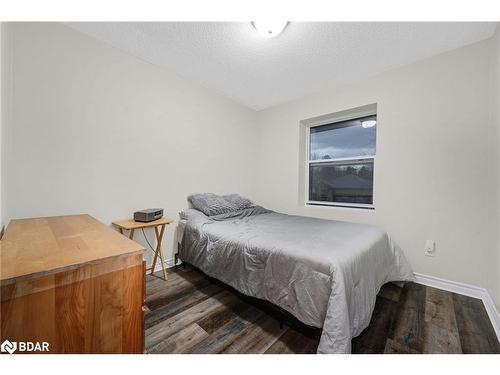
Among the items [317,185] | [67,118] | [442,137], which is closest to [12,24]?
[67,118]

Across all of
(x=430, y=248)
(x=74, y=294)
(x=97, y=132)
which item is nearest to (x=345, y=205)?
(x=430, y=248)

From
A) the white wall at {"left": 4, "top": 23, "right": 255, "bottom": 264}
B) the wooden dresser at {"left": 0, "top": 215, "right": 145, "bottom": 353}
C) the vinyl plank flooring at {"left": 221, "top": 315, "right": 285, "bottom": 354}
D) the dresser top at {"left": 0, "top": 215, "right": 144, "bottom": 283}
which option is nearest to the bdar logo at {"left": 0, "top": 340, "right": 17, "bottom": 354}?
the wooden dresser at {"left": 0, "top": 215, "right": 145, "bottom": 353}

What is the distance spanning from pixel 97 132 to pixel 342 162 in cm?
290

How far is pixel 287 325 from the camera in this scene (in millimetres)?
1467

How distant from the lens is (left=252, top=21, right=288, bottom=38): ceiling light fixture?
5.33ft

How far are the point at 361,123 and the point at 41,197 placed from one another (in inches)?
137

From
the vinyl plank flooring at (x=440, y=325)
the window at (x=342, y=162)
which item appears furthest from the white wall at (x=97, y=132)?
the vinyl plank flooring at (x=440, y=325)

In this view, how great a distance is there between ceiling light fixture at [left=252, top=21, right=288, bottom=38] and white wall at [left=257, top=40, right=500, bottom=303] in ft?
4.39

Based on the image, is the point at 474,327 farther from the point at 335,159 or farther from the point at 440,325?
the point at 335,159

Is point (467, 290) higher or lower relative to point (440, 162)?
lower

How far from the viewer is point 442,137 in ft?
6.50
